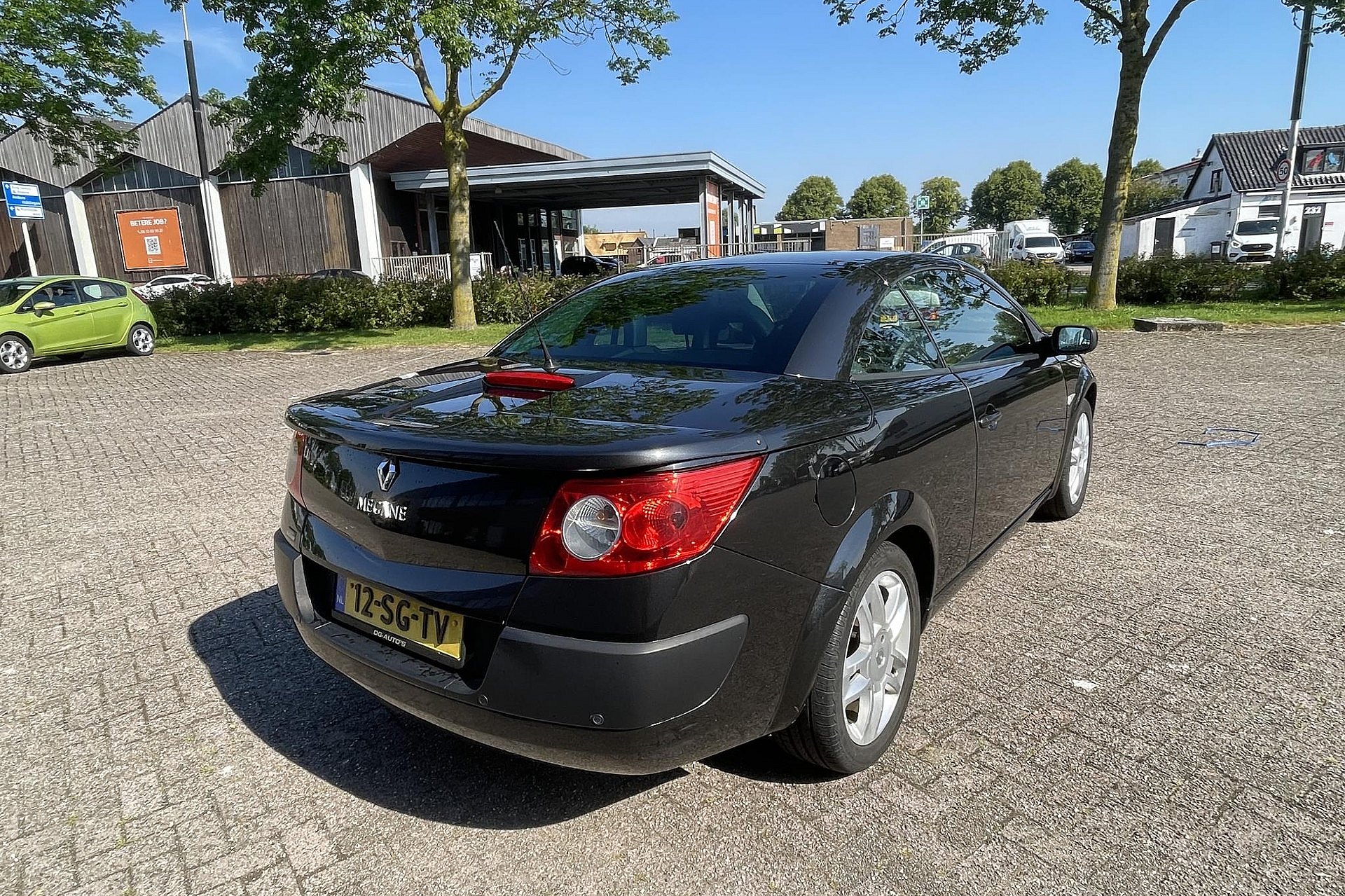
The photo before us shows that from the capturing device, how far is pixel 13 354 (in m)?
13.7

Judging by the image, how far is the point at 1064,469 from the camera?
14.8 ft

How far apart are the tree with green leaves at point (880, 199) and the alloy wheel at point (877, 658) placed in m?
99.6

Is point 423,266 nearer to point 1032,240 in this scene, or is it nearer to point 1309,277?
point 1309,277

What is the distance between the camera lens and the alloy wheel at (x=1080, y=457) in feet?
15.5

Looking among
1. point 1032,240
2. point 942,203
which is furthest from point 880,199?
point 1032,240

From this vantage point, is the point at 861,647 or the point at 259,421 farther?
the point at 259,421

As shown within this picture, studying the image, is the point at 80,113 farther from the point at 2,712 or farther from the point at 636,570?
the point at 636,570

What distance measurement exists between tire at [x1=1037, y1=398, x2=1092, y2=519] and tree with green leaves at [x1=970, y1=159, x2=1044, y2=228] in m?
93.5

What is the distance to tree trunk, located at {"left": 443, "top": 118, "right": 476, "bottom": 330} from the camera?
16.8m

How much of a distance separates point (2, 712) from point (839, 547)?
124 inches

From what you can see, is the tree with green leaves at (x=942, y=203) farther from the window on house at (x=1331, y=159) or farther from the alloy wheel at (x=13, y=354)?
the alloy wheel at (x=13, y=354)

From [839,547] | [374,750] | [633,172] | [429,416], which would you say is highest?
[633,172]

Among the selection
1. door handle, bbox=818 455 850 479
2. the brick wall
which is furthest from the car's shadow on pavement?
the brick wall

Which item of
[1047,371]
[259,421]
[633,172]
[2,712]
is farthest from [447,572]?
[633,172]
